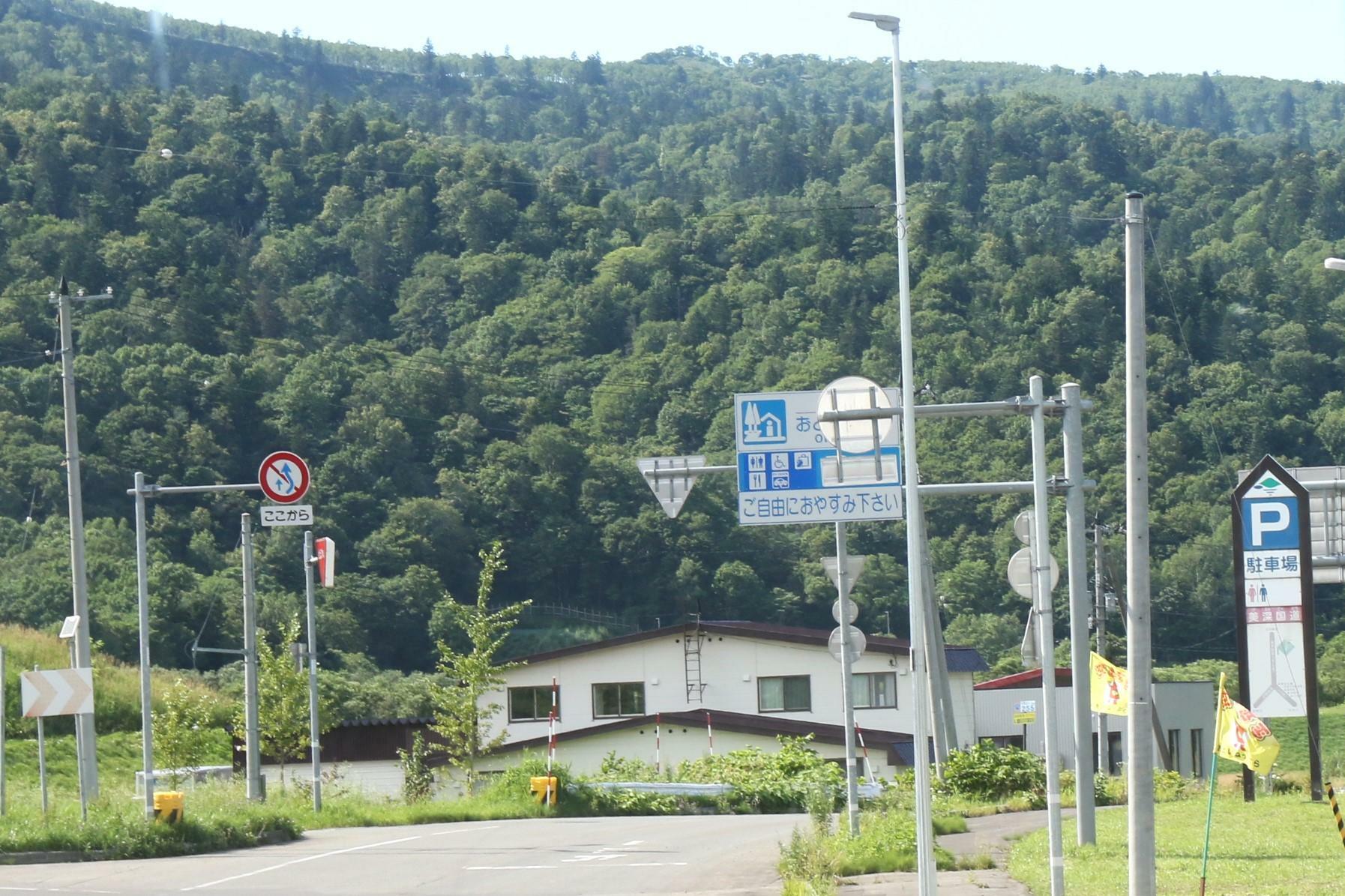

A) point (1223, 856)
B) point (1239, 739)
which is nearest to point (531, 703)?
point (1223, 856)

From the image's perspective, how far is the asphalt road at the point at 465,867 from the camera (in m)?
16.4

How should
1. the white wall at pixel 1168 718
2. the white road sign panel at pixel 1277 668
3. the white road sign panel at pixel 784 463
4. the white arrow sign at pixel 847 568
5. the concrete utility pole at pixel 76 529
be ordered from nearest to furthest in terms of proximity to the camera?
1. the white road sign panel at pixel 784 463
2. the white arrow sign at pixel 847 568
3. the concrete utility pole at pixel 76 529
4. the white road sign panel at pixel 1277 668
5. the white wall at pixel 1168 718

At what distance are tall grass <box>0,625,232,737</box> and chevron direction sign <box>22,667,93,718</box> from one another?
2286 cm

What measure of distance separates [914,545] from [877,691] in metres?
30.9

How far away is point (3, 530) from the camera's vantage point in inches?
2783

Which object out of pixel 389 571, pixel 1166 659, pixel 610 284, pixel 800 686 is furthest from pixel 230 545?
pixel 1166 659

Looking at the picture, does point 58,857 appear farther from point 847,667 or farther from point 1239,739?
point 1239,739

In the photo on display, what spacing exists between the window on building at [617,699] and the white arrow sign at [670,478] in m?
25.4

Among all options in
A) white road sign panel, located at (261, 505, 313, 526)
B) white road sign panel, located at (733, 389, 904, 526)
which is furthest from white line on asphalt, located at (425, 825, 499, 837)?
white road sign panel, located at (733, 389, 904, 526)

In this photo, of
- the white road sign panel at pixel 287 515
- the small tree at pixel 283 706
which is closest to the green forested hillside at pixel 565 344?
the small tree at pixel 283 706

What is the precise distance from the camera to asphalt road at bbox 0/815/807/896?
16406mm

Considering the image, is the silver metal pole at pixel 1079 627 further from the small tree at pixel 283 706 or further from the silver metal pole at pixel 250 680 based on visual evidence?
the small tree at pixel 283 706

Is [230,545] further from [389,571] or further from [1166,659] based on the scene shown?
[1166,659]

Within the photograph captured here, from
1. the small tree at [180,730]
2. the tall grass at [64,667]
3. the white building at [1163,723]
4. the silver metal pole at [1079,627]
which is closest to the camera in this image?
the silver metal pole at [1079,627]
